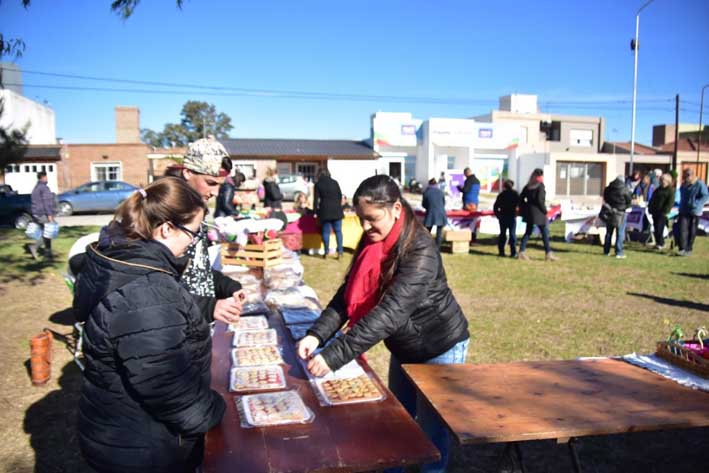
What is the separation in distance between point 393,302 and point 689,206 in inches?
382

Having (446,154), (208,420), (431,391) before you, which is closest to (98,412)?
(208,420)

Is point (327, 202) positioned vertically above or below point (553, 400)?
above

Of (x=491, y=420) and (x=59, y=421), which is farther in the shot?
(x=59, y=421)

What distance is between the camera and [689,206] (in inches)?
372

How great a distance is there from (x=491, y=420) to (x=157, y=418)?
1.18 metres

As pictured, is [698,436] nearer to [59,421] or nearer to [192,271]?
[192,271]

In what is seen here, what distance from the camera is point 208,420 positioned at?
5.58ft

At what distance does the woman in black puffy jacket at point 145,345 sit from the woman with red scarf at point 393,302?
0.55 metres

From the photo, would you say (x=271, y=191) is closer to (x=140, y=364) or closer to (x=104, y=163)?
(x=140, y=364)

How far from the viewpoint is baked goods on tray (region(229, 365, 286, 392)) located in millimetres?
2172

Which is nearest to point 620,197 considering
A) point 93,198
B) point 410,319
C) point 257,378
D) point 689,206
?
point 689,206

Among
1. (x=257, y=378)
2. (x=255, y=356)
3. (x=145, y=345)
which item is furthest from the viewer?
(x=255, y=356)

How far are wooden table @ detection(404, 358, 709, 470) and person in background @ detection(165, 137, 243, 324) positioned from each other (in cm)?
92

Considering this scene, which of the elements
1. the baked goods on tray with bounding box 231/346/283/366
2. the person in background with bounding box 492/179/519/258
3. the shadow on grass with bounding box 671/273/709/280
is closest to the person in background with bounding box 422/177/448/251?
the person in background with bounding box 492/179/519/258
